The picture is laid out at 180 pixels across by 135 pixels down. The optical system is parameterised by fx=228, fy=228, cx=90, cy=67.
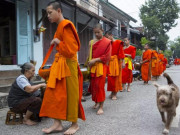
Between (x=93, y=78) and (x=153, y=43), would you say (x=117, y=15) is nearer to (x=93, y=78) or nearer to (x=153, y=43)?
(x=153, y=43)

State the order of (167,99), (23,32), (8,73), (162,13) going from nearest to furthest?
(167,99) → (8,73) → (23,32) → (162,13)

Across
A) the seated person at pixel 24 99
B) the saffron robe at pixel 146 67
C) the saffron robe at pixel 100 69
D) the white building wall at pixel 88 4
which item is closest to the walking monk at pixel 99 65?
the saffron robe at pixel 100 69

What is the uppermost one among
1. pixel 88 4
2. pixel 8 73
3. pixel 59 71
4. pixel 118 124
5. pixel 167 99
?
pixel 88 4

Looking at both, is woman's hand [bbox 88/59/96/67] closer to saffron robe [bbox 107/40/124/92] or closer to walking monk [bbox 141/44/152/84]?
saffron robe [bbox 107/40/124/92]

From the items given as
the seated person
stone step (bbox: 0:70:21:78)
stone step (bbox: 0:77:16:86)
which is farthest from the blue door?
the seated person

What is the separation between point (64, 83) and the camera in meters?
3.25

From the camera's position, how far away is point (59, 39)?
3.29 meters

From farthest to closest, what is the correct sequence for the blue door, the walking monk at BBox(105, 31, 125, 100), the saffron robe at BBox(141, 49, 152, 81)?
the saffron robe at BBox(141, 49, 152, 81), the blue door, the walking monk at BBox(105, 31, 125, 100)

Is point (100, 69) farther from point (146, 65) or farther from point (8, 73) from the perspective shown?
point (146, 65)

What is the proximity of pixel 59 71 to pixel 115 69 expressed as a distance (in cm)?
314

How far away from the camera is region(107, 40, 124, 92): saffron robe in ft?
20.2

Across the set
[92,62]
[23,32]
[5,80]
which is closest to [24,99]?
[92,62]

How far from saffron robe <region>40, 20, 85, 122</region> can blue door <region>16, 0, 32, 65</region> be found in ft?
18.1

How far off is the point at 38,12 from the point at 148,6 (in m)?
25.8
